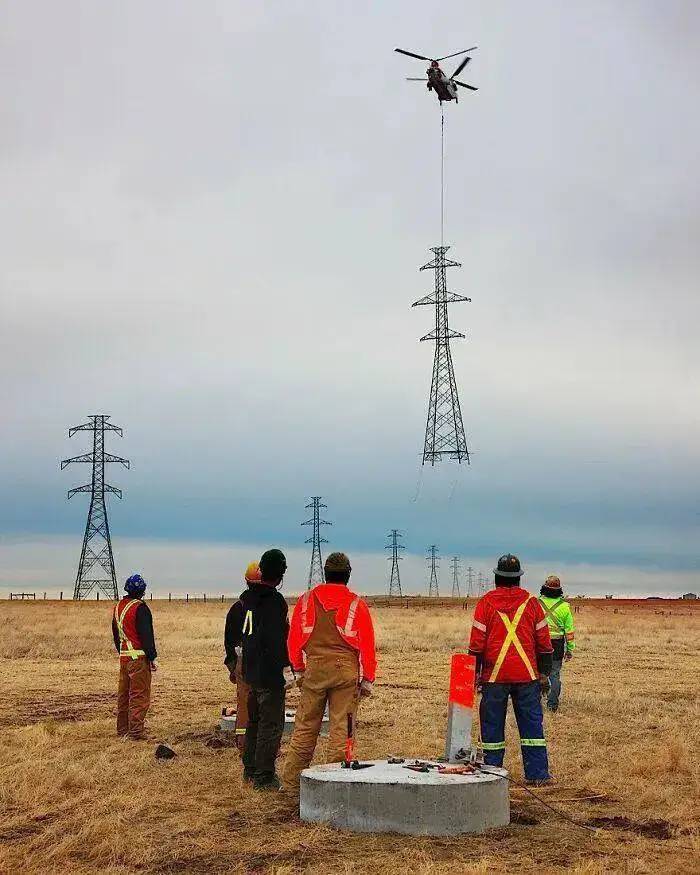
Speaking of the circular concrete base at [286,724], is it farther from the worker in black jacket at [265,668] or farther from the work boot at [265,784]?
the work boot at [265,784]

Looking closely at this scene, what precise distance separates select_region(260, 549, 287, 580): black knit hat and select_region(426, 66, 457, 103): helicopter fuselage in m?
31.2

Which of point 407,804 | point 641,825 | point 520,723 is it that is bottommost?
point 641,825

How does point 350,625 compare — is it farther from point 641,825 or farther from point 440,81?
point 440,81

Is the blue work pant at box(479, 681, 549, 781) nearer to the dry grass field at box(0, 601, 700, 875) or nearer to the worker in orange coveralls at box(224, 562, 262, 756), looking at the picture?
the dry grass field at box(0, 601, 700, 875)

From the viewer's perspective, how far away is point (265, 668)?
11.4 metres

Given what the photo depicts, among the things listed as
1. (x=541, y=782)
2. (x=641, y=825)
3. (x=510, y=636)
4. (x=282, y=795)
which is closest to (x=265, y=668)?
(x=282, y=795)

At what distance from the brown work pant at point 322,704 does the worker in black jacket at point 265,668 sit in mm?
521

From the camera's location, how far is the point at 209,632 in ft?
138

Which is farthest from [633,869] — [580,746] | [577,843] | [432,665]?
[432,665]

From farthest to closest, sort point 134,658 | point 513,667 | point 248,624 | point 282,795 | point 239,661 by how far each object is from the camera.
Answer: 1. point 134,658
2. point 239,661
3. point 248,624
4. point 513,667
5. point 282,795

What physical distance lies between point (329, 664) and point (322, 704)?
1.39 ft

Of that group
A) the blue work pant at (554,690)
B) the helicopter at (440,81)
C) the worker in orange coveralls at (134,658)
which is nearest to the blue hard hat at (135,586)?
the worker in orange coveralls at (134,658)

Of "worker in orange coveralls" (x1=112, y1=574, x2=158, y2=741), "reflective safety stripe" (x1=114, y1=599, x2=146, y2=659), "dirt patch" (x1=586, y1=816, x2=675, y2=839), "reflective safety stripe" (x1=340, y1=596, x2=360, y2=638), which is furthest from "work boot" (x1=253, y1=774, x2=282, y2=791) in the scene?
"reflective safety stripe" (x1=114, y1=599, x2=146, y2=659)

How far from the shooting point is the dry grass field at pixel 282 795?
853 cm
